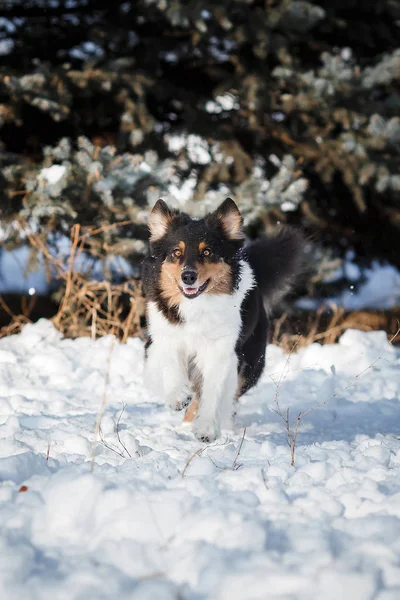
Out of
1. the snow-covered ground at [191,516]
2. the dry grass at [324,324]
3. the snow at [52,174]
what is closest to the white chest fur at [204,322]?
the snow-covered ground at [191,516]

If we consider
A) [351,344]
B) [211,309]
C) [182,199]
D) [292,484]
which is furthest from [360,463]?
[182,199]

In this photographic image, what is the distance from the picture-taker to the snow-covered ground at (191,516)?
157 cm

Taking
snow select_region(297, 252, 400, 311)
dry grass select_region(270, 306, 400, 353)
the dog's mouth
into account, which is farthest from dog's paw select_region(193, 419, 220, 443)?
snow select_region(297, 252, 400, 311)

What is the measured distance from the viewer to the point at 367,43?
7801mm

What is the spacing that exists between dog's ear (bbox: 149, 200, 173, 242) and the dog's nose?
1.81 feet

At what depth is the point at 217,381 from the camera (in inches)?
153

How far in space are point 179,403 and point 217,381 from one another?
0.29 m

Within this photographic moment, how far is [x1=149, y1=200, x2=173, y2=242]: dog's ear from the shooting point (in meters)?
4.11

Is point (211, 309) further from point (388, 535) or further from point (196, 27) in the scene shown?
point (196, 27)

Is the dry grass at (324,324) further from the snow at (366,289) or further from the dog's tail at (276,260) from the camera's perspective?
the dog's tail at (276,260)

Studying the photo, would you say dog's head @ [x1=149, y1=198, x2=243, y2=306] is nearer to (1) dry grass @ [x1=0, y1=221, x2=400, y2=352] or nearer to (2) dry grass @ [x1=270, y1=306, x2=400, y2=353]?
(1) dry grass @ [x1=0, y1=221, x2=400, y2=352]

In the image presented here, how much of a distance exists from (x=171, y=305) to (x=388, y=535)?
241cm

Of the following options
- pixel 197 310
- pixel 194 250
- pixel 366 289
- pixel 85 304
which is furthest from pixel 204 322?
pixel 366 289

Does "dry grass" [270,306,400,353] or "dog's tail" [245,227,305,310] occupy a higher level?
"dog's tail" [245,227,305,310]
